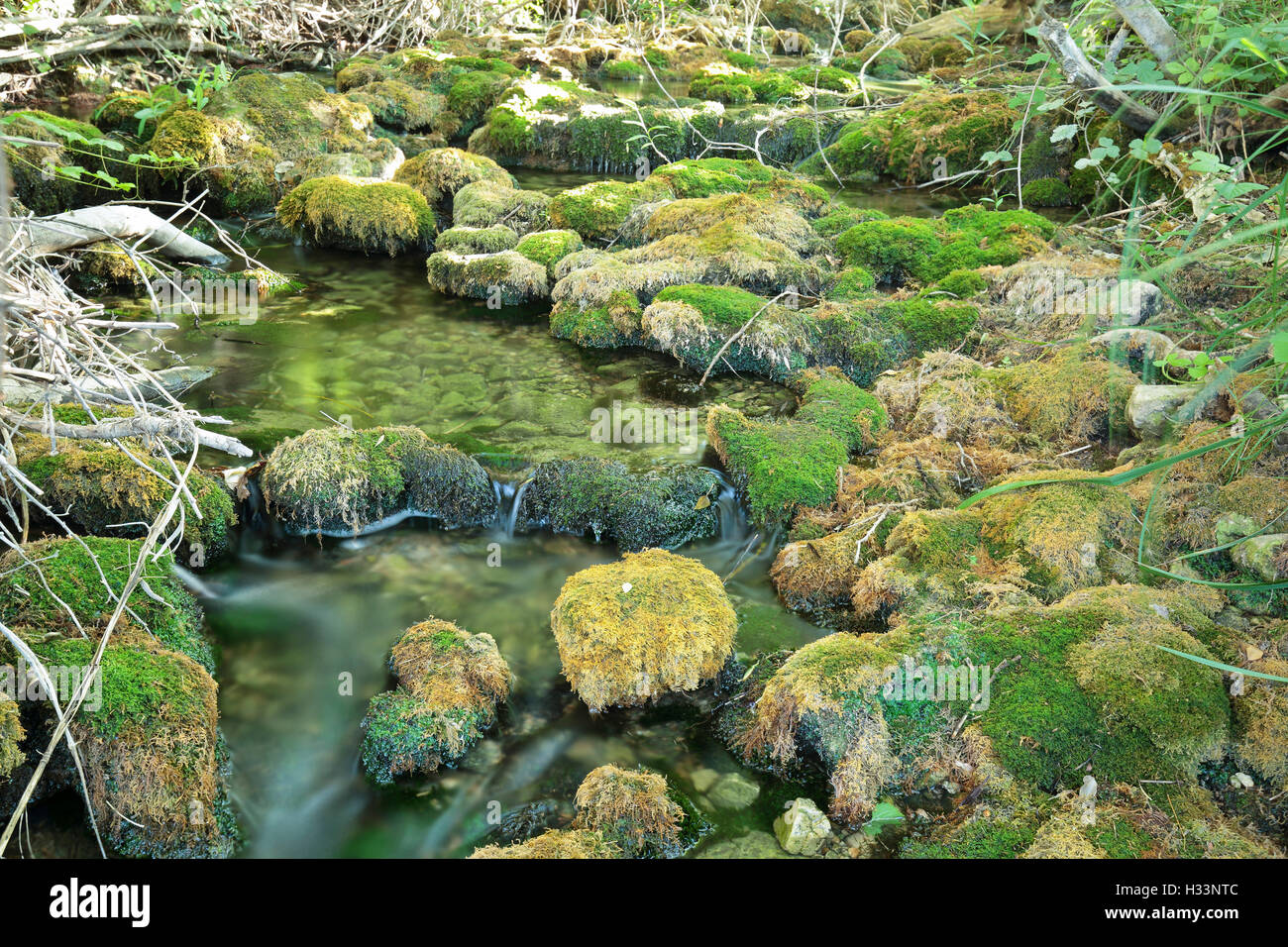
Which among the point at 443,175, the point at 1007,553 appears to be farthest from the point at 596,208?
the point at 1007,553

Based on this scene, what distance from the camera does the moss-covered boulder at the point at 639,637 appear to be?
14.8 ft

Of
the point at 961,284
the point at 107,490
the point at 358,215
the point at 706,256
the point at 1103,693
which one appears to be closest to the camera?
the point at 1103,693

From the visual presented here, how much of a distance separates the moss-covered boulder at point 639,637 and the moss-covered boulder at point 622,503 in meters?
1.04

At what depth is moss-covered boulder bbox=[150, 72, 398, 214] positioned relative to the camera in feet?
35.0

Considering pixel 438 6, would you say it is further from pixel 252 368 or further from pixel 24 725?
pixel 24 725

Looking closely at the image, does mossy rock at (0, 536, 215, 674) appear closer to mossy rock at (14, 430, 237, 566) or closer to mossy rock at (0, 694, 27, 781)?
mossy rock at (0, 694, 27, 781)

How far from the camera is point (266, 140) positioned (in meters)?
11.3

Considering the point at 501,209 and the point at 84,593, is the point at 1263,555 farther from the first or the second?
the point at 501,209

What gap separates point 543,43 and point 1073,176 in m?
11.6

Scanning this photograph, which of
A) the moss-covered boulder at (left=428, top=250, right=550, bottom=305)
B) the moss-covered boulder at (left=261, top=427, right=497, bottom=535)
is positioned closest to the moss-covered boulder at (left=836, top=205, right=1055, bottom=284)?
the moss-covered boulder at (left=428, top=250, right=550, bottom=305)

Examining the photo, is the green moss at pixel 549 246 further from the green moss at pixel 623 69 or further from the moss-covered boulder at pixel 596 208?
the green moss at pixel 623 69

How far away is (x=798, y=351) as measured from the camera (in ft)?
25.7

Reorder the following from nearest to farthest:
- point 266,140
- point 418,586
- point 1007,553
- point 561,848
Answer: point 561,848, point 1007,553, point 418,586, point 266,140

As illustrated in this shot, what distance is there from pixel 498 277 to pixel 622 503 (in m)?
4.17
